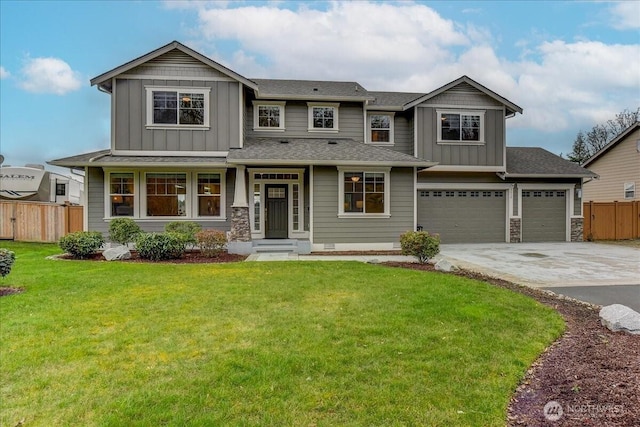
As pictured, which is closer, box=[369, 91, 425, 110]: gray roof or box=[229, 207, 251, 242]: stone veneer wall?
box=[229, 207, 251, 242]: stone veneer wall

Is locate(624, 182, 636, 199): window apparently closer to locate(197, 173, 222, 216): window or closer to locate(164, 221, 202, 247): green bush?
locate(197, 173, 222, 216): window

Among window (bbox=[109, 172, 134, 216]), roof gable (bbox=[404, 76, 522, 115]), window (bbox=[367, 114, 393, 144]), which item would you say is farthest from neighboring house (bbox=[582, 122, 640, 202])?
window (bbox=[109, 172, 134, 216])

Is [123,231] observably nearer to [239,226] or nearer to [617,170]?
[239,226]

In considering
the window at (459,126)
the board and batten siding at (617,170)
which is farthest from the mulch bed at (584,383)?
the board and batten siding at (617,170)

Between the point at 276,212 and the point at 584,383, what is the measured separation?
11.7m

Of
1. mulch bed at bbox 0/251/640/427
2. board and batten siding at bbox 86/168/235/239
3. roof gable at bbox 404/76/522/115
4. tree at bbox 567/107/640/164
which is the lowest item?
mulch bed at bbox 0/251/640/427

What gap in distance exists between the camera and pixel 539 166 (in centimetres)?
1688

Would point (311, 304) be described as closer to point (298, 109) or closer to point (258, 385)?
point (258, 385)

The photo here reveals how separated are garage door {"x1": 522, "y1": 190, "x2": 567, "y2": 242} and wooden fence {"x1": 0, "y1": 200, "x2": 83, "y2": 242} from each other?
767 inches

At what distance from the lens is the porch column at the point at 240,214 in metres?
12.4

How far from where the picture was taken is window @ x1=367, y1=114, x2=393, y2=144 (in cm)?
1638

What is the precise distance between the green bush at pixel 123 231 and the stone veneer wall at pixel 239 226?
123 inches

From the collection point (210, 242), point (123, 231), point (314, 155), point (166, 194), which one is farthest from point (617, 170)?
point (123, 231)

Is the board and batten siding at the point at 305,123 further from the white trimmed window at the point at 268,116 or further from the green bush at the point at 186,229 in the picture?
the green bush at the point at 186,229
